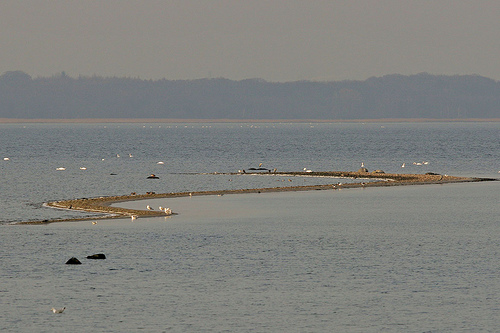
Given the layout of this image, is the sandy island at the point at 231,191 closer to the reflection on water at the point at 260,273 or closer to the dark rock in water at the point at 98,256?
the reflection on water at the point at 260,273

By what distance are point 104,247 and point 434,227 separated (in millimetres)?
22065

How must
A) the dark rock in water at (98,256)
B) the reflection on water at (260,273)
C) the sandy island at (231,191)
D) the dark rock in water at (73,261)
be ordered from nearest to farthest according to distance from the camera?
the reflection on water at (260,273), the dark rock in water at (73,261), the dark rock in water at (98,256), the sandy island at (231,191)

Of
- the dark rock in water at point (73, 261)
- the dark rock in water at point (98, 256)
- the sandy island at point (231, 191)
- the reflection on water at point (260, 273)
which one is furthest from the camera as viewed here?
the sandy island at point (231, 191)

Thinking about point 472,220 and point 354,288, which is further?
point 472,220

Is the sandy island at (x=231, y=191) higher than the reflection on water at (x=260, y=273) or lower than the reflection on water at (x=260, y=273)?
higher

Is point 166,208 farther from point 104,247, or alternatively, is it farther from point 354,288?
point 354,288

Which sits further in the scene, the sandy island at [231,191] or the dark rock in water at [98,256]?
the sandy island at [231,191]

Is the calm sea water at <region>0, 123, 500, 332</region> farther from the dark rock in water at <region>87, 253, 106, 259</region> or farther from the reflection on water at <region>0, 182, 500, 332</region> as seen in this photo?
the dark rock in water at <region>87, 253, 106, 259</region>

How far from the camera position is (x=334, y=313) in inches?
1212

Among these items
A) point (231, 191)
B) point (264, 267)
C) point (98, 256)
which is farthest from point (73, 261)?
point (231, 191)

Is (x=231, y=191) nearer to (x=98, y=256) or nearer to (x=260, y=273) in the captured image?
(x=98, y=256)

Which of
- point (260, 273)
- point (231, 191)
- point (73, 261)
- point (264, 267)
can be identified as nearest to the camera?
point (260, 273)

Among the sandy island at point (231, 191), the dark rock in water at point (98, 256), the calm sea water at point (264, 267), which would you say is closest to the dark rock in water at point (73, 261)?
the calm sea water at point (264, 267)

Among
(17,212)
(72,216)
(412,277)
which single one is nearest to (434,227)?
(412,277)
